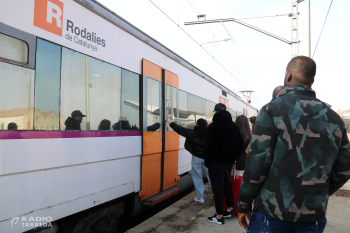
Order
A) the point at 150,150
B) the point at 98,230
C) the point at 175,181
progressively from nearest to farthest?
the point at 98,230
the point at 150,150
the point at 175,181

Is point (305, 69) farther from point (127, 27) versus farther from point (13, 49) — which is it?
point (127, 27)

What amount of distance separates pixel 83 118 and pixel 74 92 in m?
0.33

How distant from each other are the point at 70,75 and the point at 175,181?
3548 millimetres

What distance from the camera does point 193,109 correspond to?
783 centimetres

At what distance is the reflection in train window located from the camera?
603cm

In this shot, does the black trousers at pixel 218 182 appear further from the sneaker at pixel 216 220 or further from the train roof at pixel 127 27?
the train roof at pixel 127 27

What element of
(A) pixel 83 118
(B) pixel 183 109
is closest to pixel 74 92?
(A) pixel 83 118

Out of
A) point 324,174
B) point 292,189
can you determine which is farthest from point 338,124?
point 292,189

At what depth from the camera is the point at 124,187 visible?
436 centimetres

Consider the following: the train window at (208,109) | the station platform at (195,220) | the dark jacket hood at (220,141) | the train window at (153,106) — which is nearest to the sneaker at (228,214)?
the station platform at (195,220)

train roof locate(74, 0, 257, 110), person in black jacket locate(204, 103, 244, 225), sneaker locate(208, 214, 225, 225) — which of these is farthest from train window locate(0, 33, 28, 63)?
sneaker locate(208, 214, 225, 225)

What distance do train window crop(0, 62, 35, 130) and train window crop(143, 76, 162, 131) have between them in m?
2.32

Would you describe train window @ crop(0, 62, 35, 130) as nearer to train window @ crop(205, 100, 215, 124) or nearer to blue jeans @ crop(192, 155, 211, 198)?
blue jeans @ crop(192, 155, 211, 198)

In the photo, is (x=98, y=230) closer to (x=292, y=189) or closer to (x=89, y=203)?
(x=89, y=203)
